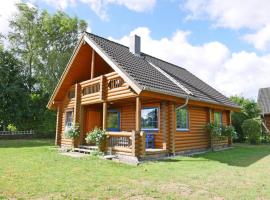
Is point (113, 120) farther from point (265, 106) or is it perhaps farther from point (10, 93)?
point (265, 106)

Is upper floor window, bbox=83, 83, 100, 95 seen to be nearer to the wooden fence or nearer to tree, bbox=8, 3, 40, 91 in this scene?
the wooden fence

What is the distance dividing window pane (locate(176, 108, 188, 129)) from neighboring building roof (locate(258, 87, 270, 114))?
1423 cm

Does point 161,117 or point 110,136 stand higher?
point 161,117

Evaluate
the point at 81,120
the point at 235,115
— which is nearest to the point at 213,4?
the point at 81,120

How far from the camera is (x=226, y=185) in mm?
5801

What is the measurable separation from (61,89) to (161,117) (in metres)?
7.33

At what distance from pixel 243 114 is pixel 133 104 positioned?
1142cm

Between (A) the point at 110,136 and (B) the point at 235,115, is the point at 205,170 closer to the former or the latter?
(A) the point at 110,136

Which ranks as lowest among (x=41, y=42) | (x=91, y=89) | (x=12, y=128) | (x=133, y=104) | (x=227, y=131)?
(x=227, y=131)

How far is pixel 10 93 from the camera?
23.6 metres

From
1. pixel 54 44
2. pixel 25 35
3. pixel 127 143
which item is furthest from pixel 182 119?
pixel 25 35

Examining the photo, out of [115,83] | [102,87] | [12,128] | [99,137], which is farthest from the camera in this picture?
[12,128]

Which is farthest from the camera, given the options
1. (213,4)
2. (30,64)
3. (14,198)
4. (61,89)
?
(30,64)

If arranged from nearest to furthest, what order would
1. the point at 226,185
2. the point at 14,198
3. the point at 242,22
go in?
the point at 14,198, the point at 226,185, the point at 242,22
